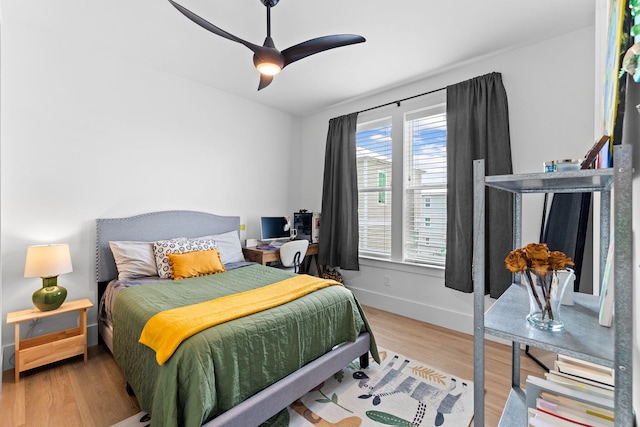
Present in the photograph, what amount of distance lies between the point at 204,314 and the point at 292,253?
1.90 meters

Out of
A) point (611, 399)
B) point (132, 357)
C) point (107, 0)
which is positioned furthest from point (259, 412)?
point (107, 0)

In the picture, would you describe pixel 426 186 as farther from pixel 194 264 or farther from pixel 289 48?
pixel 194 264

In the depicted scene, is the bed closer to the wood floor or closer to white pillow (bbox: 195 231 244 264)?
the wood floor

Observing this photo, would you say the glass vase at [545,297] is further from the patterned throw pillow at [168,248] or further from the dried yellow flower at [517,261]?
the patterned throw pillow at [168,248]

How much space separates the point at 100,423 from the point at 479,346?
215 cm

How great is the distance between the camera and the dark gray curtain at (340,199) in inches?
151

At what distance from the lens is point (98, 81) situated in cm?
279

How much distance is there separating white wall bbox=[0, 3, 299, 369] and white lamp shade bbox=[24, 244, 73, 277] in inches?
11.8

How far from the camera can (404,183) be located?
3461 mm

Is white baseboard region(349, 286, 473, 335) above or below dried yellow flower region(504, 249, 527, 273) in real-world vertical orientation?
below

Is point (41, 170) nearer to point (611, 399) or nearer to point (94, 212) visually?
point (94, 212)

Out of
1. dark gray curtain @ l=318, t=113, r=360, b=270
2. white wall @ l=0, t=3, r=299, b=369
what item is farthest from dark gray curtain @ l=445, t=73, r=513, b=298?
white wall @ l=0, t=3, r=299, b=369

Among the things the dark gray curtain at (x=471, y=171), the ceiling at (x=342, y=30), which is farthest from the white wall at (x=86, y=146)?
the dark gray curtain at (x=471, y=171)

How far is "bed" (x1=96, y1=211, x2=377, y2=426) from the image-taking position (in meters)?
1.40
